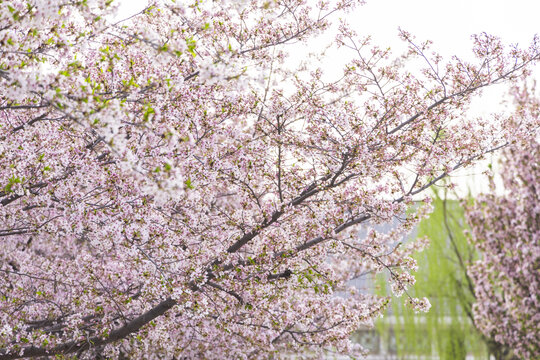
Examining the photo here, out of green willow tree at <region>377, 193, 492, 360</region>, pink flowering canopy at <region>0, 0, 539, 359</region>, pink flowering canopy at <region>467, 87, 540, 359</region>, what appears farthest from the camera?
green willow tree at <region>377, 193, 492, 360</region>

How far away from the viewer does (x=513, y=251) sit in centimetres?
1322

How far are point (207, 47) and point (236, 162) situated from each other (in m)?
1.48

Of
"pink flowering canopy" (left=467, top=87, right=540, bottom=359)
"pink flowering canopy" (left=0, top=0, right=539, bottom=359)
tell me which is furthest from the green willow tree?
"pink flowering canopy" (left=0, top=0, right=539, bottom=359)

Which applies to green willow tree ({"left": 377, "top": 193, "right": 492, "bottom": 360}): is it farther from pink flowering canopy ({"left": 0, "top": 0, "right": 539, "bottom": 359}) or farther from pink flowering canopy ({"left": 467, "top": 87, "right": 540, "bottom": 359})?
pink flowering canopy ({"left": 0, "top": 0, "right": 539, "bottom": 359})

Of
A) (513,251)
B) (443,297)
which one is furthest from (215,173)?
(443,297)

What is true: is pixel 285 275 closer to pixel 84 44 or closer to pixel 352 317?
pixel 352 317

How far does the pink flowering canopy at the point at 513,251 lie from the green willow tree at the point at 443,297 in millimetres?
2881

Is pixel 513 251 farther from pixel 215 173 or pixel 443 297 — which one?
pixel 215 173

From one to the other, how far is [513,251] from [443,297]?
5237 mm

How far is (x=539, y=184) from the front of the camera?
40.5 feet

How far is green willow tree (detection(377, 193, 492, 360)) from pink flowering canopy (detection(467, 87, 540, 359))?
113 inches

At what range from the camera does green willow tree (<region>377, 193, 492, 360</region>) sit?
58.1 ft

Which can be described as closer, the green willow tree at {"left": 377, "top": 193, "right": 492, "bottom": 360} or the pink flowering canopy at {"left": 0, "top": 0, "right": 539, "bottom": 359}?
the pink flowering canopy at {"left": 0, "top": 0, "right": 539, "bottom": 359}

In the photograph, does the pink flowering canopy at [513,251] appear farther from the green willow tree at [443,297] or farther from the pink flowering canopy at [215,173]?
the pink flowering canopy at [215,173]
